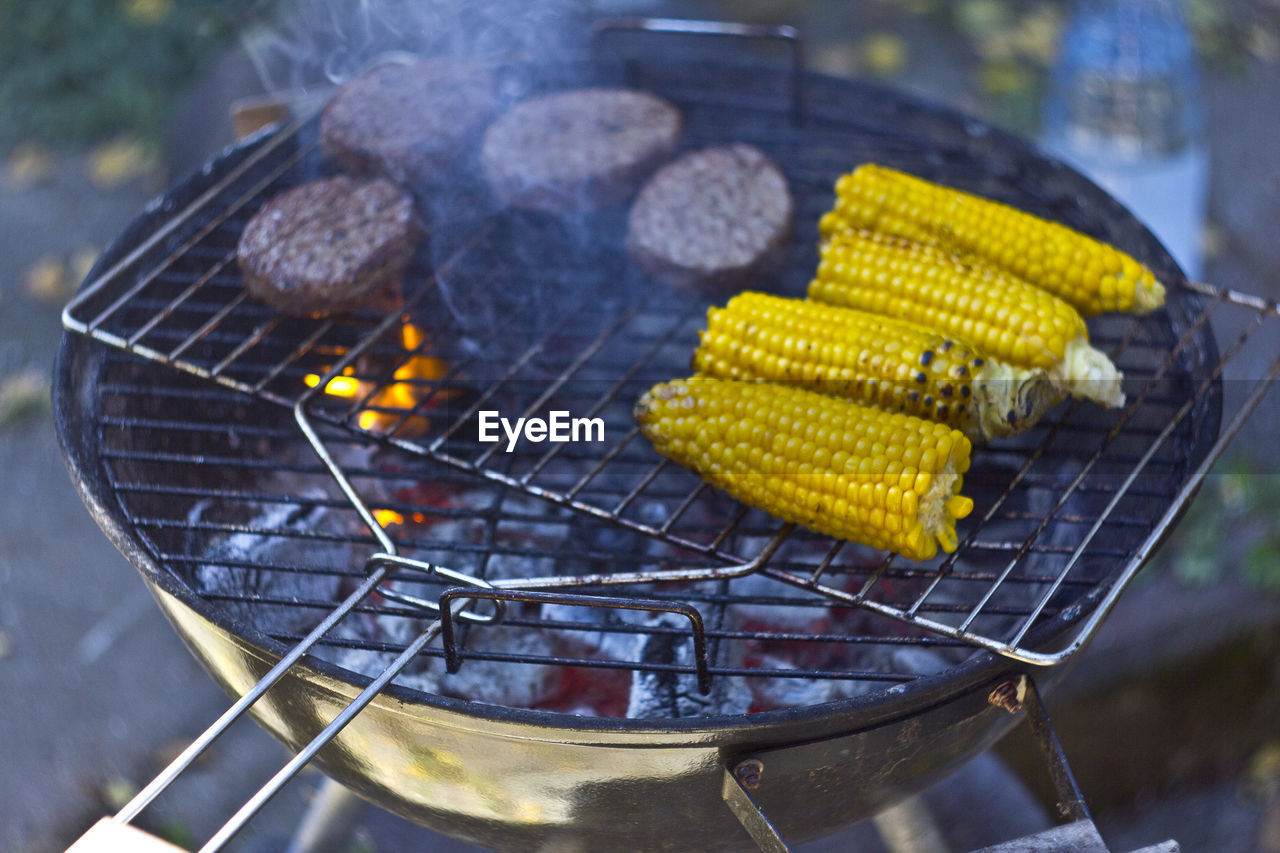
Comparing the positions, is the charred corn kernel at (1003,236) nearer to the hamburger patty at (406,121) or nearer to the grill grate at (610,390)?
the grill grate at (610,390)

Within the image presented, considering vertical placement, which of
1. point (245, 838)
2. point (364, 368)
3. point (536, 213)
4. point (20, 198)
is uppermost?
point (536, 213)

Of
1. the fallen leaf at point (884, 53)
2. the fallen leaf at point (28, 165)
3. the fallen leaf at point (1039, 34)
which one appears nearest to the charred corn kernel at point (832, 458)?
the fallen leaf at point (884, 53)

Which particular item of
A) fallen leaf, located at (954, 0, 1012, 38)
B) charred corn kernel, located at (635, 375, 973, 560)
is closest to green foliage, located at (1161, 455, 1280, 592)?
charred corn kernel, located at (635, 375, 973, 560)

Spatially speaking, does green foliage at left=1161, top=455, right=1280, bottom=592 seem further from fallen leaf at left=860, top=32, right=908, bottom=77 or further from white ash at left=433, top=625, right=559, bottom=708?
fallen leaf at left=860, top=32, right=908, bottom=77

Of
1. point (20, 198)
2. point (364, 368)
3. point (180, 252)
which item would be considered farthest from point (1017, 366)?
point (20, 198)

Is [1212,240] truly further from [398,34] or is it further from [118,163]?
[118,163]

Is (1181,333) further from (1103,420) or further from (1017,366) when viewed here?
(1017,366)
